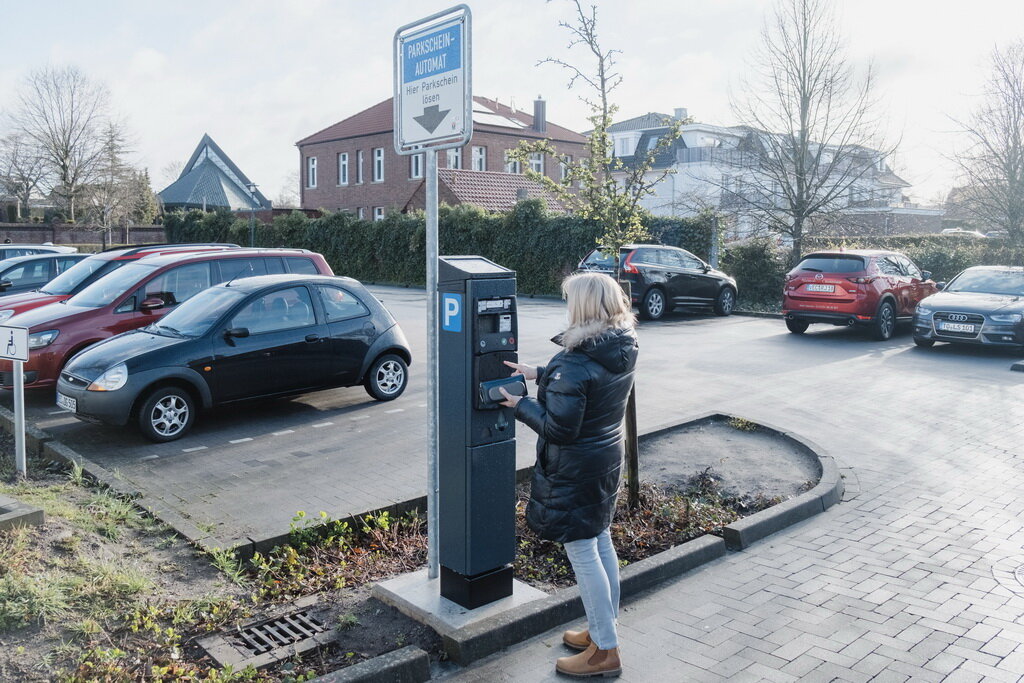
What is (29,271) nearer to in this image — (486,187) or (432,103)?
(432,103)

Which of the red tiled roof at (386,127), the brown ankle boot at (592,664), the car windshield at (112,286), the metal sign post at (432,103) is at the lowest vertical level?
the brown ankle boot at (592,664)

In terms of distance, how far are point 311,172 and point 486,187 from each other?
73.3 ft

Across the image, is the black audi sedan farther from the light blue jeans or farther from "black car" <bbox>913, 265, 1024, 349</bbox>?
"black car" <bbox>913, 265, 1024, 349</bbox>

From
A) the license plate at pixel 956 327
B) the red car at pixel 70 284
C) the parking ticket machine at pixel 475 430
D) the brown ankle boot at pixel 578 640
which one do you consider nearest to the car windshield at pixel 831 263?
the license plate at pixel 956 327

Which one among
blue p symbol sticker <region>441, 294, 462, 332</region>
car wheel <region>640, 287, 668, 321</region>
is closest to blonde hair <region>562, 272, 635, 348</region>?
blue p symbol sticker <region>441, 294, 462, 332</region>

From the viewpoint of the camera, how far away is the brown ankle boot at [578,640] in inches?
167

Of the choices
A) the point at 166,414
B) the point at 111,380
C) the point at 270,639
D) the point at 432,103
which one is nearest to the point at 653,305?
the point at 166,414

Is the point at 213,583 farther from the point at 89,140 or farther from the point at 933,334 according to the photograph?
the point at 89,140

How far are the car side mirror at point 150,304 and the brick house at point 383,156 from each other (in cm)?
3496

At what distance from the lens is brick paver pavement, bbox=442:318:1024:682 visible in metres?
4.14

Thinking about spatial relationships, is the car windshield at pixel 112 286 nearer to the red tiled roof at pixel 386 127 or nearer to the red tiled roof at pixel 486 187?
the red tiled roof at pixel 486 187

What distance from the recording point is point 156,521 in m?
5.77

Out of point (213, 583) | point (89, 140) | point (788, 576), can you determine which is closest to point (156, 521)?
point (213, 583)

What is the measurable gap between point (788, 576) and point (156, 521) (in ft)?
13.7
